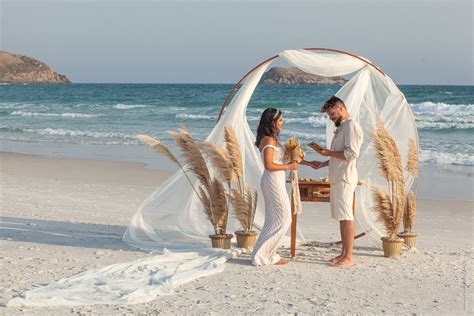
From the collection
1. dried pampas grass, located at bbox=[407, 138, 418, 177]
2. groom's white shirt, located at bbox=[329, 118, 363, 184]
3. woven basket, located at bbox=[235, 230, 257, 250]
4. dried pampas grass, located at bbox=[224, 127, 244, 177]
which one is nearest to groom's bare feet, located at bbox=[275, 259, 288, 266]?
woven basket, located at bbox=[235, 230, 257, 250]

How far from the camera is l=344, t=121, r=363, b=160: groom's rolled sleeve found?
7.04 metres

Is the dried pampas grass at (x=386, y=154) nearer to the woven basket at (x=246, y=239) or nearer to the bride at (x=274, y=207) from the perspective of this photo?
the bride at (x=274, y=207)

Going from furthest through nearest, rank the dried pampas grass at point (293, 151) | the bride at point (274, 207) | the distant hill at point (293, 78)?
1. the distant hill at point (293, 78)
2. the dried pampas grass at point (293, 151)
3. the bride at point (274, 207)

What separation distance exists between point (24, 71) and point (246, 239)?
341ft

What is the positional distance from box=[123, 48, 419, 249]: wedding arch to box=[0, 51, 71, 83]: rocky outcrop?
101 metres

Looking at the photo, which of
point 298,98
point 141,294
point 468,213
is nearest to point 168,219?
point 141,294

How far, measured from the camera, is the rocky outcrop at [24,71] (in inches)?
4134

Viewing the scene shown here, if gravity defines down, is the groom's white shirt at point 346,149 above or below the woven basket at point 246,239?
above

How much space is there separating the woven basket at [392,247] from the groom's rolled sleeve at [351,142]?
1.15 metres

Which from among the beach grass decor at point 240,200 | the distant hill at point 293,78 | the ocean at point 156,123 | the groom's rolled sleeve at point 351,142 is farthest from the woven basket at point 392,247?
the distant hill at point 293,78

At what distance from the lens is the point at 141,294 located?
19.2 feet

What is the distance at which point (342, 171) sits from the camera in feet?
23.6

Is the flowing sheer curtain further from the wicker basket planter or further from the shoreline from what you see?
the shoreline

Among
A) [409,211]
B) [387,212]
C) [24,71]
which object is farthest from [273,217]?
[24,71]
